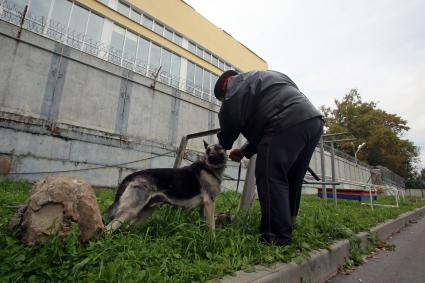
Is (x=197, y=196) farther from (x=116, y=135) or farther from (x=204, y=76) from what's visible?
(x=204, y=76)

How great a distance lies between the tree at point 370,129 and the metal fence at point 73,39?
30.2m

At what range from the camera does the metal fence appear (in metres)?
9.79

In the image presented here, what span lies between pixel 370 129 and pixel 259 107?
4348 cm

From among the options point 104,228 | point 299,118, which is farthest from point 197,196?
point 299,118

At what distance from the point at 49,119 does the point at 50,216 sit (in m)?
7.29

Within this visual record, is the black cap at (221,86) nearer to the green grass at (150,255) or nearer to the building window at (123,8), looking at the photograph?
the green grass at (150,255)

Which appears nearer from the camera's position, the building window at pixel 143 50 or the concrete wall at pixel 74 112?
the concrete wall at pixel 74 112

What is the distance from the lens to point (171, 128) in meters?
11.6

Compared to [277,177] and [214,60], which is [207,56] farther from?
[277,177]

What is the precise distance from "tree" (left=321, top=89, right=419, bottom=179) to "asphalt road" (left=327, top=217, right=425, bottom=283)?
37777mm

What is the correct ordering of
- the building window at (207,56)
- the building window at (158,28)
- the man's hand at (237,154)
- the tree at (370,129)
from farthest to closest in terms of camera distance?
the tree at (370,129)
the building window at (207,56)
the building window at (158,28)
the man's hand at (237,154)

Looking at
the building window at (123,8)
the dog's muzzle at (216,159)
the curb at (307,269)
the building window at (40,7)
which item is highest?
the building window at (123,8)

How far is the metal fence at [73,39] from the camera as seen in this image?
32.1ft

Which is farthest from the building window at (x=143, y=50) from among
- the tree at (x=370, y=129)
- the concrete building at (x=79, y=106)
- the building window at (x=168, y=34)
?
the tree at (x=370, y=129)
